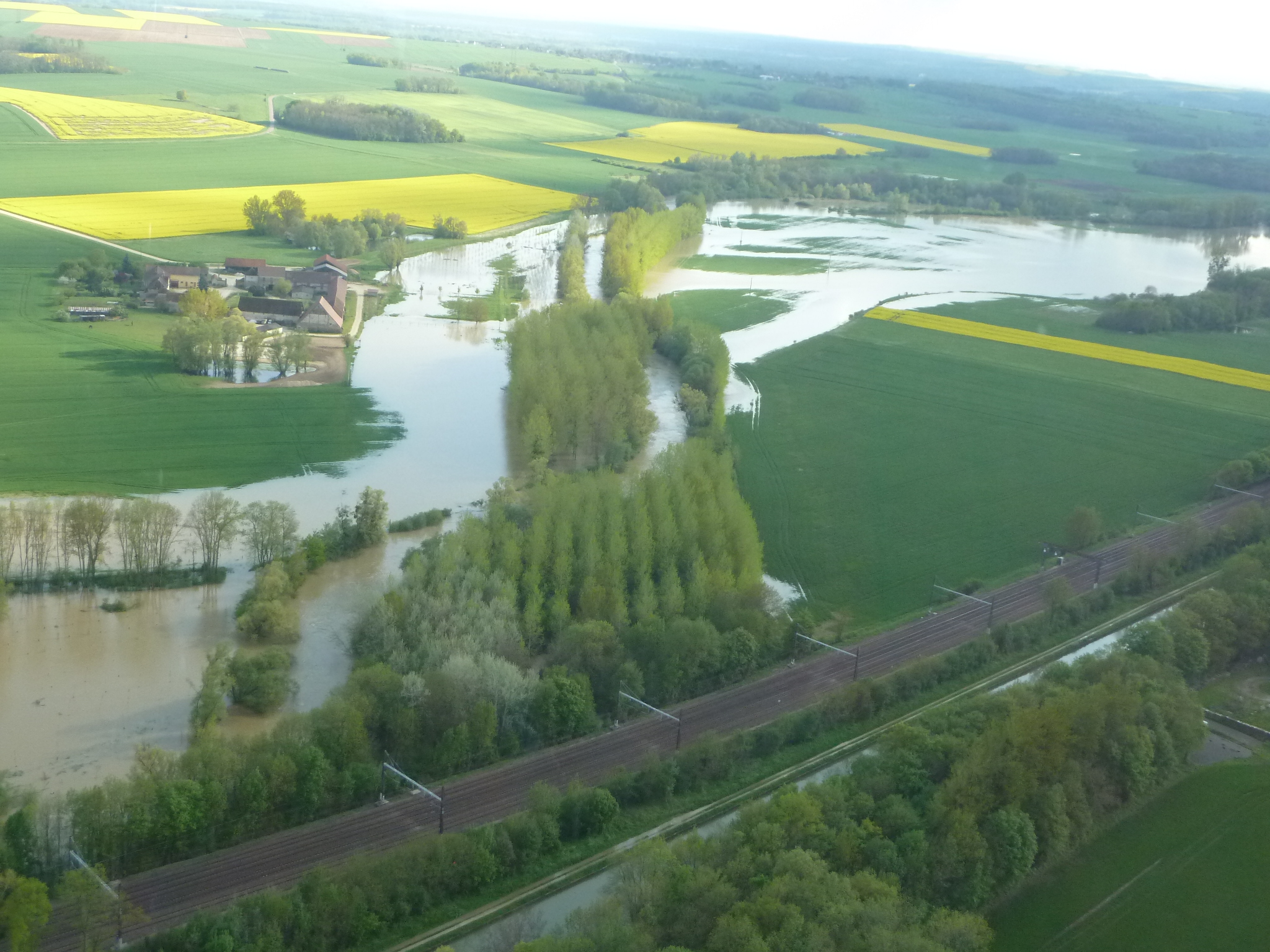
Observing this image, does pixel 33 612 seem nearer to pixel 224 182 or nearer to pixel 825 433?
pixel 825 433

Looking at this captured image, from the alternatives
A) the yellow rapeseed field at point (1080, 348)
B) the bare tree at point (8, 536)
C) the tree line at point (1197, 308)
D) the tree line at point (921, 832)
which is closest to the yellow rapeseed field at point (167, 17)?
the yellow rapeseed field at point (1080, 348)

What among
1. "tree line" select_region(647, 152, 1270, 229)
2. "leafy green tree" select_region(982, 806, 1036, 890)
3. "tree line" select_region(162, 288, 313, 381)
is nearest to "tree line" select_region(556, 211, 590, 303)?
"tree line" select_region(162, 288, 313, 381)

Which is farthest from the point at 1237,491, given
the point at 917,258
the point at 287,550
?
the point at 917,258

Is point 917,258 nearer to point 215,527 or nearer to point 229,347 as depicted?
point 229,347

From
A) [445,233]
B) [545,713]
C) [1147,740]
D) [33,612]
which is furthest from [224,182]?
[1147,740]

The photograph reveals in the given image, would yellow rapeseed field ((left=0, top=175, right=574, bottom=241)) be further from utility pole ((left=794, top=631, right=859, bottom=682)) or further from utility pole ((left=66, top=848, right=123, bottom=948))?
utility pole ((left=66, top=848, right=123, bottom=948))

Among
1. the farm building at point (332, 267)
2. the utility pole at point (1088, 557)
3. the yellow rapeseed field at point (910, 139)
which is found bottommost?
the utility pole at point (1088, 557)

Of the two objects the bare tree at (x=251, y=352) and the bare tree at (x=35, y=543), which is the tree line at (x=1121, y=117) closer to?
the bare tree at (x=251, y=352)
